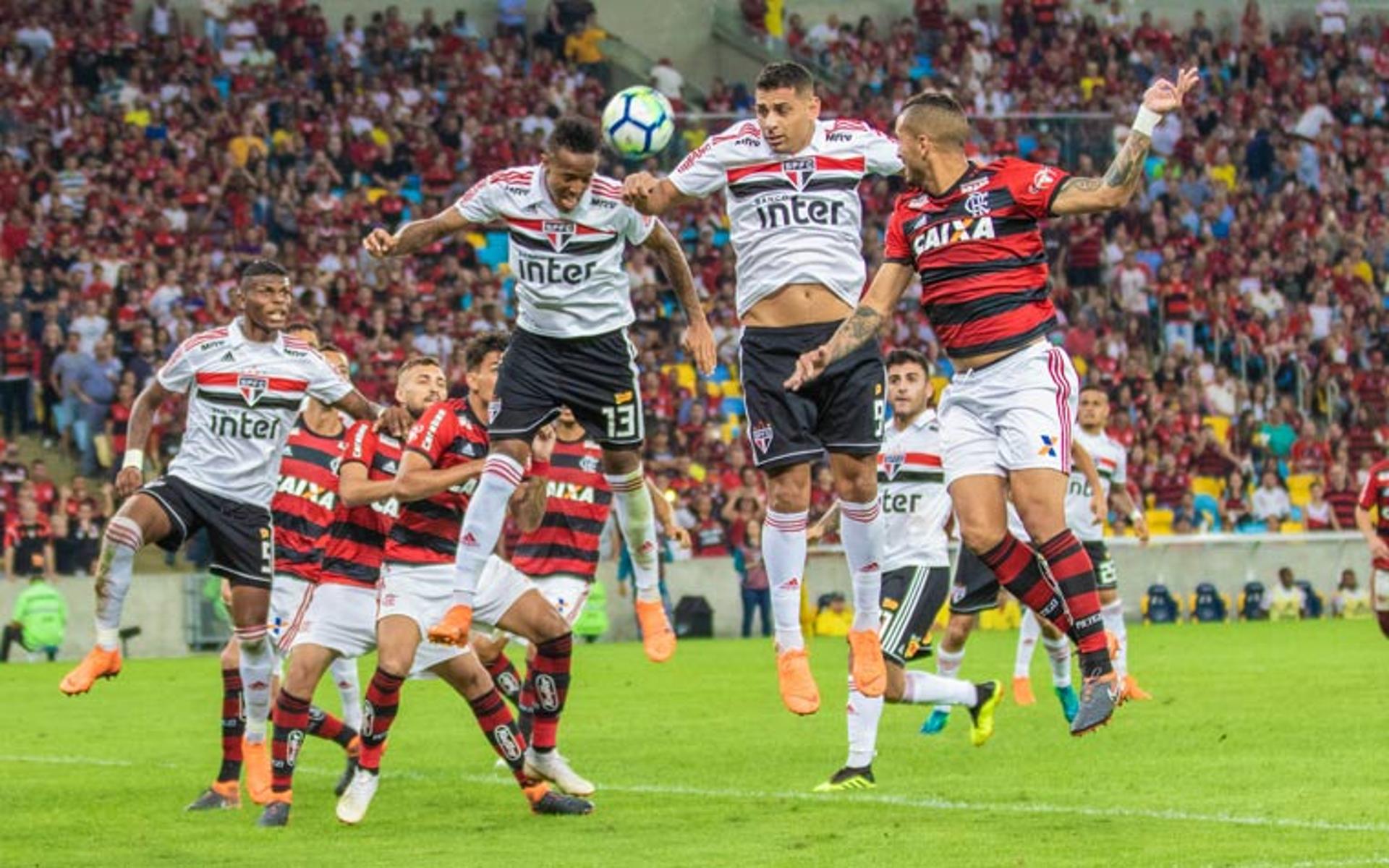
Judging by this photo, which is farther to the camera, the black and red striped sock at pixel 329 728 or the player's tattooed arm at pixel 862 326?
the black and red striped sock at pixel 329 728

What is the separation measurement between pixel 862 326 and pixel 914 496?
16.8ft

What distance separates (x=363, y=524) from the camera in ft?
44.2

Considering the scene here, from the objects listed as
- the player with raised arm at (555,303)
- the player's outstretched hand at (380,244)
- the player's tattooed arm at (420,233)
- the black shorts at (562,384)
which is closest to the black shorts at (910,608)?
the player with raised arm at (555,303)

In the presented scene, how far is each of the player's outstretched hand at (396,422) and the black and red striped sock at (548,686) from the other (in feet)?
4.83

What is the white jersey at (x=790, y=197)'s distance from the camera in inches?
492

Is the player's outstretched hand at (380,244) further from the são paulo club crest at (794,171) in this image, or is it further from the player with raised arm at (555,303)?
the são paulo club crest at (794,171)

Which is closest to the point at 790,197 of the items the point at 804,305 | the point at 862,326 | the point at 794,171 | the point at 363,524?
the point at 794,171

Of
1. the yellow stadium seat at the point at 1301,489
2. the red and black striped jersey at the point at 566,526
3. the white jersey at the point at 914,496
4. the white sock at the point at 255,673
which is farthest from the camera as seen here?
the yellow stadium seat at the point at 1301,489

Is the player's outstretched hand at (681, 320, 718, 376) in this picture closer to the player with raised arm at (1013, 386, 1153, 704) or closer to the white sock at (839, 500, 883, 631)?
the white sock at (839, 500, 883, 631)

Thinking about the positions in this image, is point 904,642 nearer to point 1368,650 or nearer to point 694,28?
point 1368,650

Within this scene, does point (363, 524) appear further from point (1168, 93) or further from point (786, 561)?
point (1168, 93)

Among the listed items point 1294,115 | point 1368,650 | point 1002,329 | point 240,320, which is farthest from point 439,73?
point 1002,329

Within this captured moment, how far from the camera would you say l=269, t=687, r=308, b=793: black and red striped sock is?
12836 millimetres

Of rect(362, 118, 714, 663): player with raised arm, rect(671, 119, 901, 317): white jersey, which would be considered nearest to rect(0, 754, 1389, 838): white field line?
rect(362, 118, 714, 663): player with raised arm
